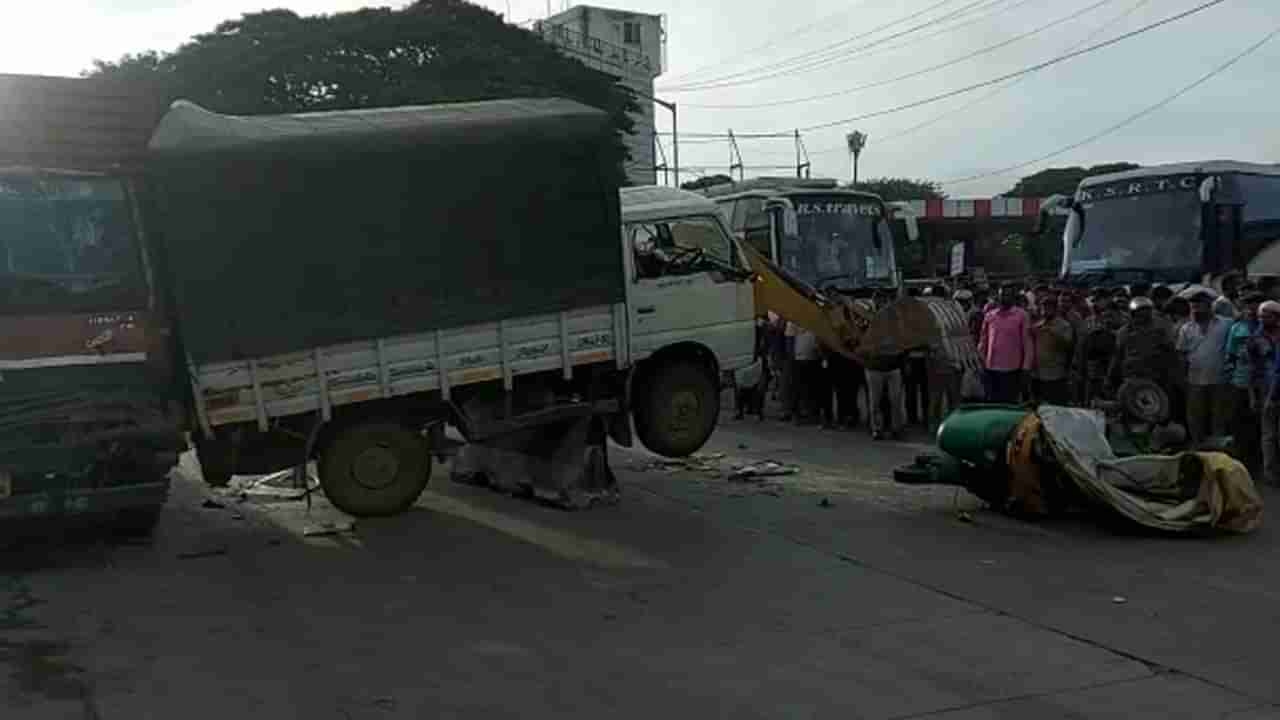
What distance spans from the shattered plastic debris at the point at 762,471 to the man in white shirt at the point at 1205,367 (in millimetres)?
3871

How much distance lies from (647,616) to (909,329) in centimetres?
801


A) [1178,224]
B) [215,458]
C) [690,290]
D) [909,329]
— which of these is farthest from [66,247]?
[1178,224]

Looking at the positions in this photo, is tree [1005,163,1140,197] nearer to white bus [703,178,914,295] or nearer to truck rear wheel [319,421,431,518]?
white bus [703,178,914,295]

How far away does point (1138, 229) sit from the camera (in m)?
18.0

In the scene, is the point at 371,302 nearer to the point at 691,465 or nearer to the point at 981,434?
the point at 691,465

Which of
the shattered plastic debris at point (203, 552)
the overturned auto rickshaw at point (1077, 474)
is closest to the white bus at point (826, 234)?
the overturned auto rickshaw at point (1077, 474)

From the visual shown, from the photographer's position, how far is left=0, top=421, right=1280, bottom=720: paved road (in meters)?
6.09

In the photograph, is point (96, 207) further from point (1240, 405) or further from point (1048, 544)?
point (1240, 405)

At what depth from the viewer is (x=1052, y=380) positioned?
14.5 m

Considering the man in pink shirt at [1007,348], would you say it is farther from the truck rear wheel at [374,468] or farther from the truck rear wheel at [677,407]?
the truck rear wheel at [374,468]

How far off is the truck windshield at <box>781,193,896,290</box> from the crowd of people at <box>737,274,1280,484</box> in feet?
7.09

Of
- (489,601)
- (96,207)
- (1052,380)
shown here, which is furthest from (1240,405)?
(96,207)

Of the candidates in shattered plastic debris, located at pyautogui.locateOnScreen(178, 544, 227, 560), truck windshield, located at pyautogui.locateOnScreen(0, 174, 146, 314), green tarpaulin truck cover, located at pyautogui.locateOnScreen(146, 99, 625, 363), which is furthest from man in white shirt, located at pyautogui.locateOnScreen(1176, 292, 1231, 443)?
truck windshield, located at pyautogui.locateOnScreen(0, 174, 146, 314)

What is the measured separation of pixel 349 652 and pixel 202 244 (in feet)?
13.7
